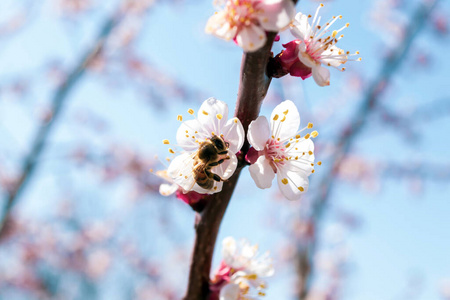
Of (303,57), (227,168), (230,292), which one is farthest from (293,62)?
(230,292)

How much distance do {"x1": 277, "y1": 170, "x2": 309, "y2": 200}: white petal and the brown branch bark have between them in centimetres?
10

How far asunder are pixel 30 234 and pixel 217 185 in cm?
811

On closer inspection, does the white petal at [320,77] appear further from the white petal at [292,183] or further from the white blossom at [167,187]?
the white blossom at [167,187]

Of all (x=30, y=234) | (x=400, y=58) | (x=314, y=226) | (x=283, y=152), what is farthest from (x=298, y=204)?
(x=30, y=234)

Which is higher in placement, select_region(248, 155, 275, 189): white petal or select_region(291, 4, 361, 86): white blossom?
select_region(291, 4, 361, 86): white blossom

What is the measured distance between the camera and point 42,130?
14.4ft

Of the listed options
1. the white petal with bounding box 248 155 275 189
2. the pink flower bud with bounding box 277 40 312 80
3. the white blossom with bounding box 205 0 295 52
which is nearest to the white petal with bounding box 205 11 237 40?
the white blossom with bounding box 205 0 295 52

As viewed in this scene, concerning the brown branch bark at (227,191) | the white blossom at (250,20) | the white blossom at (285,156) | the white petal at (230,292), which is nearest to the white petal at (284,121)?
the white blossom at (285,156)

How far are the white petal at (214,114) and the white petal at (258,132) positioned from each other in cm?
9

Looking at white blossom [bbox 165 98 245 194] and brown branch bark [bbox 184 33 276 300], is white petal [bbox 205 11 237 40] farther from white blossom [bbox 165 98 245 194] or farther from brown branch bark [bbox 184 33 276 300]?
white blossom [bbox 165 98 245 194]

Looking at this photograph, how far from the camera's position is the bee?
2.22 feet

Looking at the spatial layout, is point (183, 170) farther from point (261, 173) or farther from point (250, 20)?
point (250, 20)

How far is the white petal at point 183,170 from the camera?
723mm

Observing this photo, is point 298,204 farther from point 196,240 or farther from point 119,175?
point 196,240
